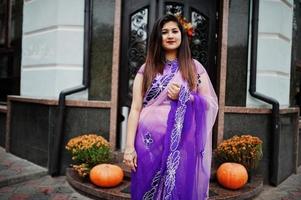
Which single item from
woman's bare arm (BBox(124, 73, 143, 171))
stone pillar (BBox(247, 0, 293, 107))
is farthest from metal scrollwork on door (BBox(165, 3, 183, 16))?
woman's bare arm (BBox(124, 73, 143, 171))

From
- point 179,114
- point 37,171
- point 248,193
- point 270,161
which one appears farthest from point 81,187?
point 270,161

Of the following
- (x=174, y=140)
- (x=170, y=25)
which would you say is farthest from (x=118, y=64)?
(x=174, y=140)

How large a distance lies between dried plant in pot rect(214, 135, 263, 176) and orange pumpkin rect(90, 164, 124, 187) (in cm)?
155

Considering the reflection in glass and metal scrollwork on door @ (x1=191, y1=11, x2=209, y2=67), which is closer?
the reflection in glass

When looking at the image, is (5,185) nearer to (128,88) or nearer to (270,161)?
(128,88)

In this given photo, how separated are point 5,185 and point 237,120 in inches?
141

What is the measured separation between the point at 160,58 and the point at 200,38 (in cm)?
315

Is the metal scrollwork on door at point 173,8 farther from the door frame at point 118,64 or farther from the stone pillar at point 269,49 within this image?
the stone pillar at point 269,49

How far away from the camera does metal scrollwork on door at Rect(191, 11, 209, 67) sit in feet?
18.8

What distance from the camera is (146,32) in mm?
5727

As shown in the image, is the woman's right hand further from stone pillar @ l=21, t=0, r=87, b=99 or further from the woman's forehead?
stone pillar @ l=21, t=0, r=87, b=99

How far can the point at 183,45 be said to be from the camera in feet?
9.08

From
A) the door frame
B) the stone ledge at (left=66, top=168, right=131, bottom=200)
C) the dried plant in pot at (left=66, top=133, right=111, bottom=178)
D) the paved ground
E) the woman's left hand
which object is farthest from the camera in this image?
the door frame

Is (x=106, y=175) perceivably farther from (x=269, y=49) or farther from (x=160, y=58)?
(x=269, y=49)
